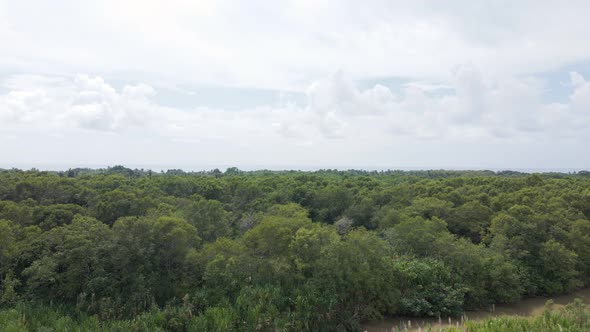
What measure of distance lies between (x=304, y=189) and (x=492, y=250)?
21942 millimetres

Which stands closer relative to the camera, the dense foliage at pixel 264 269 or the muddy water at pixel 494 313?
the dense foliage at pixel 264 269

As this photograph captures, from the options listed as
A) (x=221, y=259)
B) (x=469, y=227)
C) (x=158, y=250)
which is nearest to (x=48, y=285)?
(x=158, y=250)

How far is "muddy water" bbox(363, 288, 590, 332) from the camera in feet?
56.7

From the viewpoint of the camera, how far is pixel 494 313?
19.3 metres

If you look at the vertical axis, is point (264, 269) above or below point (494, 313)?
above

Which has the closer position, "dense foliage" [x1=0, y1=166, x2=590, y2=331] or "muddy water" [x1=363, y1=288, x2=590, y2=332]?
"dense foliage" [x1=0, y1=166, x2=590, y2=331]

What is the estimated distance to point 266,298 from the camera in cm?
1534

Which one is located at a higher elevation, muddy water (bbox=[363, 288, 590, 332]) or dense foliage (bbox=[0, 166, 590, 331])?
dense foliage (bbox=[0, 166, 590, 331])

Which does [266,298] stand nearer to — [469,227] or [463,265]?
[463,265]

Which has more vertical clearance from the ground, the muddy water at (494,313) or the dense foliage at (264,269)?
the dense foliage at (264,269)

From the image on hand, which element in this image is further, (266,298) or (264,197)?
(264,197)

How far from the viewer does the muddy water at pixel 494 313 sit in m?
17.3

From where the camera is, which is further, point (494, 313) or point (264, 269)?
point (494, 313)

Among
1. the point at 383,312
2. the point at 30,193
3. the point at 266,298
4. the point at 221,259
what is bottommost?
the point at 383,312
